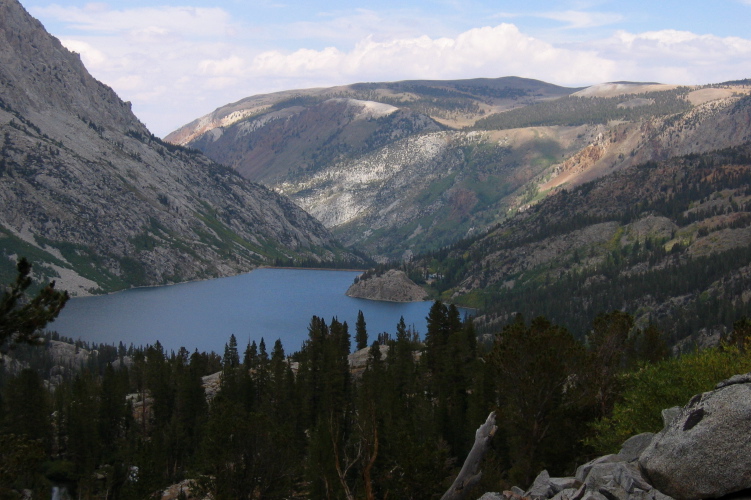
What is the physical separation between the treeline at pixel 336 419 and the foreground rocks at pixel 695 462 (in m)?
10.4

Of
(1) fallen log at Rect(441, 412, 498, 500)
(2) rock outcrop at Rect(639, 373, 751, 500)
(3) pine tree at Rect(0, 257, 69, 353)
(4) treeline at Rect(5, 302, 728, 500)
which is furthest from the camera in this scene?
(4) treeline at Rect(5, 302, 728, 500)

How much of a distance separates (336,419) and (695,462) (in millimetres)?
64372

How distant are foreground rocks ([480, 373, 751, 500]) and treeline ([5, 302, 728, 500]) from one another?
10.4m

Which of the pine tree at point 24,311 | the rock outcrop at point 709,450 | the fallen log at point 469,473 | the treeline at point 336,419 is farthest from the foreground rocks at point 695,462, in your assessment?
the pine tree at point 24,311

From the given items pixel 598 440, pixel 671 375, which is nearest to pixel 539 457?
pixel 598 440

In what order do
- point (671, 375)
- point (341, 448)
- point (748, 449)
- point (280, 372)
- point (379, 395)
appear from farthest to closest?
1. point (280, 372)
2. point (379, 395)
3. point (341, 448)
4. point (671, 375)
5. point (748, 449)

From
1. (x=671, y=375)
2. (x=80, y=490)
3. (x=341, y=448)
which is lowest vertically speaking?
(x=80, y=490)

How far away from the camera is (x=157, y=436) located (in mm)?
99688

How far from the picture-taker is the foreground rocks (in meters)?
27.5

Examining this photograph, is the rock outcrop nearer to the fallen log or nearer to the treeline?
the fallen log

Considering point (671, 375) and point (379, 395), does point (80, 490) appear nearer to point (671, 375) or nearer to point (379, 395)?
point (379, 395)

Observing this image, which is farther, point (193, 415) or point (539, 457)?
point (193, 415)

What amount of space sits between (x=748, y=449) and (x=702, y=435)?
1734 millimetres

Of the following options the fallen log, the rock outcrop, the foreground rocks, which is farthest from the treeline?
the rock outcrop
